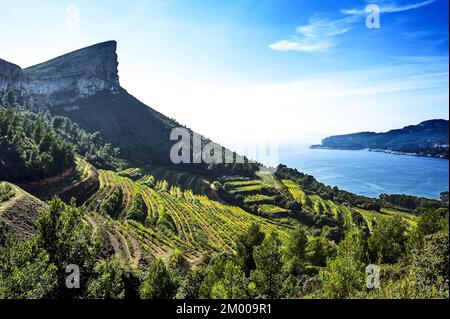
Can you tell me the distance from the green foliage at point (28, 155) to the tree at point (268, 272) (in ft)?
249

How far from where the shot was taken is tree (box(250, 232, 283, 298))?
32.7 meters

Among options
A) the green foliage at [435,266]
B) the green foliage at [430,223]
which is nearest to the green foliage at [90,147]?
the green foliage at [430,223]

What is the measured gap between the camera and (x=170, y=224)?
86.0 m

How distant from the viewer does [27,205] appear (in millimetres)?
55344

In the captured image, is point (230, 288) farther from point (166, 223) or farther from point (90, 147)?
point (90, 147)

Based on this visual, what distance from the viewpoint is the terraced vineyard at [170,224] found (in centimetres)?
6431

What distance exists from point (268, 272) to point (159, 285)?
1270cm

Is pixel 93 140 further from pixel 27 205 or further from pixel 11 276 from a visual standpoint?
pixel 11 276

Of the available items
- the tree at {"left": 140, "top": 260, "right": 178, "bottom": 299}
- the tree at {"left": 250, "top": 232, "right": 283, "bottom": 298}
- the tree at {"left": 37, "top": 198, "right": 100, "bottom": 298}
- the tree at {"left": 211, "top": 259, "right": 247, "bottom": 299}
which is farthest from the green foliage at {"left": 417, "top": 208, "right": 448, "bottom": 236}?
the tree at {"left": 37, "top": 198, "right": 100, "bottom": 298}

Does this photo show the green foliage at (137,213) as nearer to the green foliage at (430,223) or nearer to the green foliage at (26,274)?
the green foliage at (26,274)

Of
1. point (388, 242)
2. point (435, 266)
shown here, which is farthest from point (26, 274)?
point (388, 242)

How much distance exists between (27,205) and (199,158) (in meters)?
143
